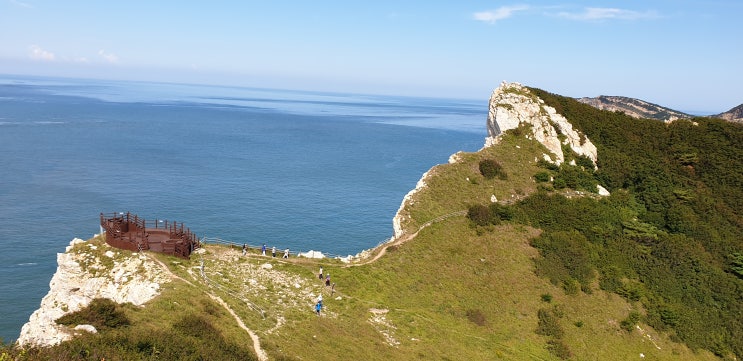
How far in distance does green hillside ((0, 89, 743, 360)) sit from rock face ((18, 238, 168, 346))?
2088mm

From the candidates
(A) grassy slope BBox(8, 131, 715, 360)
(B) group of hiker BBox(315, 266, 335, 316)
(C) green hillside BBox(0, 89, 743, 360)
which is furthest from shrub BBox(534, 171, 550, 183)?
(B) group of hiker BBox(315, 266, 335, 316)

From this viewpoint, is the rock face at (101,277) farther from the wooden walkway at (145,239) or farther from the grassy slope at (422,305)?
the grassy slope at (422,305)

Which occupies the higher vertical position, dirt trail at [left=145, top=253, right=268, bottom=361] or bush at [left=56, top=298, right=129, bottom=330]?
bush at [left=56, top=298, right=129, bottom=330]

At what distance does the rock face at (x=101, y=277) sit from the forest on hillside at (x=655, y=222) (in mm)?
36991

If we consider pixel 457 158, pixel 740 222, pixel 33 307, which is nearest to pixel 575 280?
pixel 457 158

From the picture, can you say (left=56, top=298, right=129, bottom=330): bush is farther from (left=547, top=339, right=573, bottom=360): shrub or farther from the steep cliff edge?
the steep cliff edge

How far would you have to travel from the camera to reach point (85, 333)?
23.2 meters

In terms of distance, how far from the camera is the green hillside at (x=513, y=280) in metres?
30.5

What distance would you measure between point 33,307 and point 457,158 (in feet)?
197

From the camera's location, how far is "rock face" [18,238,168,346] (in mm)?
33594

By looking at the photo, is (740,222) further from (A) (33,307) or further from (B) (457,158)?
(A) (33,307)

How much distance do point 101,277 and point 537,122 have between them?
66000mm

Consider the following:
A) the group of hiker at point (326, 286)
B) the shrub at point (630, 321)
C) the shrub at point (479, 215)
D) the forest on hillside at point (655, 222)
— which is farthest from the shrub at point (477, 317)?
the shrub at point (479, 215)

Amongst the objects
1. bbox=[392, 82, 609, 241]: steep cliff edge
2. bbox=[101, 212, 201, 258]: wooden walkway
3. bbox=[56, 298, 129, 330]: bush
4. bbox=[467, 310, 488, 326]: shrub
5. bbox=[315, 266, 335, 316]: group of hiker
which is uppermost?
bbox=[392, 82, 609, 241]: steep cliff edge
